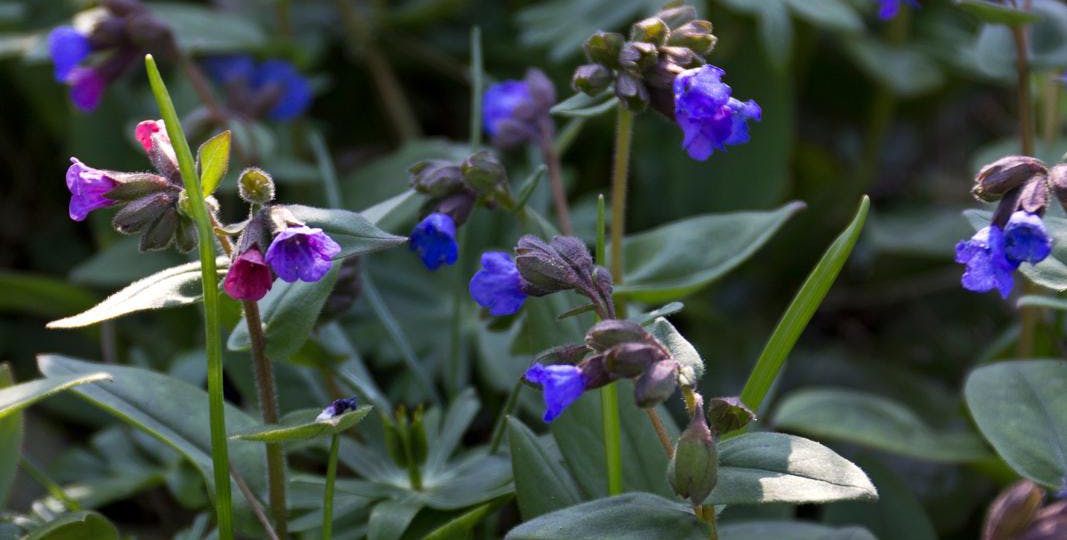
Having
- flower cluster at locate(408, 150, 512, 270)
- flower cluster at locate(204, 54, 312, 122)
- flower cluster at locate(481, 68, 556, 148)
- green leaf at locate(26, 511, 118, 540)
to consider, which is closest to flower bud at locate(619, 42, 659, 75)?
flower cluster at locate(408, 150, 512, 270)

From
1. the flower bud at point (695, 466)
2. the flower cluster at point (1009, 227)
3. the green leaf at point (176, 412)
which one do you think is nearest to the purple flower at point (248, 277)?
the green leaf at point (176, 412)

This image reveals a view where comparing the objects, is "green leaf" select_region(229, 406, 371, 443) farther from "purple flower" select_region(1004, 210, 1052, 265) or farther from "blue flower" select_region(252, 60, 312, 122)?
"blue flower" select_region(252, 60, 312, 122)

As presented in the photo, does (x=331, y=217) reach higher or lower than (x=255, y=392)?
higher

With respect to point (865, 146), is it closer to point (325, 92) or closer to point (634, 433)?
point (325, 92)

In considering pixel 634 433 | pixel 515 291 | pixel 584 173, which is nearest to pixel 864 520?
pixel 634 433

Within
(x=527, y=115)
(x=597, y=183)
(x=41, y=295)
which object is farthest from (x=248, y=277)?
(x=597, y=183)
